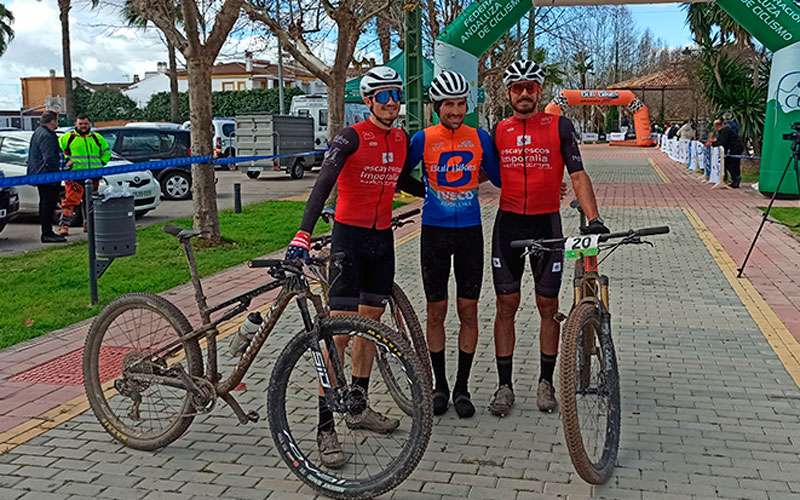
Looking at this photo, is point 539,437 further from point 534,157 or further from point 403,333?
point 534,157

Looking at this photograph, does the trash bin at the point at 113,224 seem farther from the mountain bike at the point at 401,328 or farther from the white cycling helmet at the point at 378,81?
the white cycling helmet at the point at 378,81

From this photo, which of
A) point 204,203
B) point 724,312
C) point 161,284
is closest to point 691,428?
point 724,312

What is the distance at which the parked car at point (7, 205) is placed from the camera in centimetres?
1212

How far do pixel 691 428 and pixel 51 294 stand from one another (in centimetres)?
635

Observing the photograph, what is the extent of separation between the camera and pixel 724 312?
26.1ft

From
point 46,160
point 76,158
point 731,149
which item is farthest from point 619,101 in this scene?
point 46,160

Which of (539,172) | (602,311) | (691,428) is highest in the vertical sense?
(539,172)

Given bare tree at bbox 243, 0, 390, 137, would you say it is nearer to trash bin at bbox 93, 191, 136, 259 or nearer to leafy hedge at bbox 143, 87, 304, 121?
→ trash bin at bbox 93, 191, 136, 259

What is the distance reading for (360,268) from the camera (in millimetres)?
4797

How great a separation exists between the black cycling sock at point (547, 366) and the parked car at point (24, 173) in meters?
10.3

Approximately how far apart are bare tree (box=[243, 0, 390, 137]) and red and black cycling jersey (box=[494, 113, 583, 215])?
11690mm

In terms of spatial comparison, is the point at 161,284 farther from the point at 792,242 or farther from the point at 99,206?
the point at 792,242

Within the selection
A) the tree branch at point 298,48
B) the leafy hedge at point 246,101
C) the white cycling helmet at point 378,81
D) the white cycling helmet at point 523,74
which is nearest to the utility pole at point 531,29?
the tree branch at point 298,48

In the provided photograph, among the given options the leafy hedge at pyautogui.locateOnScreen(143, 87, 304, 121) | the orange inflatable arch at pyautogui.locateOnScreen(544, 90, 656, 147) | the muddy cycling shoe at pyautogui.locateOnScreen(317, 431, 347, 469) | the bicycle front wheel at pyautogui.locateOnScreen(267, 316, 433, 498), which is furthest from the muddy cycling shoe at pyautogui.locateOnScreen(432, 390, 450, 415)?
the orange inflatable arch at pyautogui.locateOnScreen(544, 90, 656, 147)
